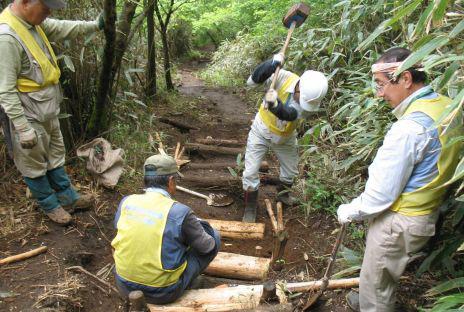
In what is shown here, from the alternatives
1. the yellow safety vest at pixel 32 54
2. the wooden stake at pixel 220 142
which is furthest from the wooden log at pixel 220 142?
the yellow safety vest at pixel 32 54

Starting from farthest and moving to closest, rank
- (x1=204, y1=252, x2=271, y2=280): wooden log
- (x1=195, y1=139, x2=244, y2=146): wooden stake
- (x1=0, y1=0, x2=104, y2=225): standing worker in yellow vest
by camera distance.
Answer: (x1=195, y1=139, x2=244, y2=146): wooden stake → (x1=204, y1=252, x2=271, y2=280): wooden log → (x1=0, y1=0, x2=104, y2=225): standing worker in yellow vest

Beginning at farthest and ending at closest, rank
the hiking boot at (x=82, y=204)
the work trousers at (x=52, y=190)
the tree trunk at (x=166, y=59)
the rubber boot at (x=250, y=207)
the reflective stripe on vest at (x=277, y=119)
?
the tree trunk at (x=166, y=59) < the rubber boot at (x=250, y=207) < the reflective stripe on vest at (x=277, y=119) < the hiking boot at (x=82, y=204) < the work trousers at (x=52, y=190)

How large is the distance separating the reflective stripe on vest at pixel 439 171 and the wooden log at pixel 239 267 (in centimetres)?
147

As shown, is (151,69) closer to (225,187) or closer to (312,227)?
(225,187)

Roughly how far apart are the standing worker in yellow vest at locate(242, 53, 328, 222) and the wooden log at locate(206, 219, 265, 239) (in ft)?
1.01

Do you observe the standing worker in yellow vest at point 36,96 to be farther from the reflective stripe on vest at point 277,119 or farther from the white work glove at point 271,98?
the reflective stripe on vest at point 277,119

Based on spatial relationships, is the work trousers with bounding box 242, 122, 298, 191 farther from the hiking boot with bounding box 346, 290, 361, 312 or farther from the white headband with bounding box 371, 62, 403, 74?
the white headband with bounding box 371, 62, 403, 74

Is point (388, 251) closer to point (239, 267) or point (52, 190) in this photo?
point (239, 267)

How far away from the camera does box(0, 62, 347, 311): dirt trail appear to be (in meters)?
2.91

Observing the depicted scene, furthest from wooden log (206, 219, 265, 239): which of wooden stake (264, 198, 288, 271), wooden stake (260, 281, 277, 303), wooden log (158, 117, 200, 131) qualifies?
wooden log (158, 117, 200, 131)

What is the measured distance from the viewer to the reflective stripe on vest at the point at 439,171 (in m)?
2.09

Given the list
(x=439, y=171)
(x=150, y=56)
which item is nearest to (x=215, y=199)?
(x=439, y=171)

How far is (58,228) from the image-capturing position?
12.1ft

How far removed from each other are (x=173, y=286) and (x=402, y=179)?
1.69m
